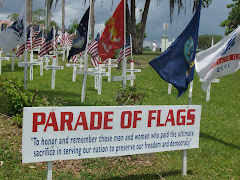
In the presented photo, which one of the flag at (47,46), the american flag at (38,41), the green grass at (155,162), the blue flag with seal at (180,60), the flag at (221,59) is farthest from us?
the american flag at (38,41)

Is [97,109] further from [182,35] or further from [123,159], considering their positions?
[182,35]

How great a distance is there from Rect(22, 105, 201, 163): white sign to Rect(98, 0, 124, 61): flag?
4.57 m

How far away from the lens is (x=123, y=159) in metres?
6.18

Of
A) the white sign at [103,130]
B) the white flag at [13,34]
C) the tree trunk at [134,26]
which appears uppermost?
the tree trunk at [134,26]

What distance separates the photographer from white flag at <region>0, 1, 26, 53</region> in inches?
416

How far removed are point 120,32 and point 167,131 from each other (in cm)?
481

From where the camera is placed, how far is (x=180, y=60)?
6.23m

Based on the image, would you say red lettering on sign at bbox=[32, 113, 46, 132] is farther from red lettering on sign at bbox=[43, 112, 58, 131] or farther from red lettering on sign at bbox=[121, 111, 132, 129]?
red lettering on sign at bbox=[121, 111, 132, 129]

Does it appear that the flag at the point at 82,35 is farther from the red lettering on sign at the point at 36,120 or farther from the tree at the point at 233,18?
the tree at the point at 233,18

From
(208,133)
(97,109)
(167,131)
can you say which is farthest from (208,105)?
(97,109)

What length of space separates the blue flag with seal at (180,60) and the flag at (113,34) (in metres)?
3.25

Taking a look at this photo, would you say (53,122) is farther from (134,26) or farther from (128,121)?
(134,26)

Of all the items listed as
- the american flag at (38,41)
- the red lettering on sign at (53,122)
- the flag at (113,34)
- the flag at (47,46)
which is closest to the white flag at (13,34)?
the flag at (113,34)

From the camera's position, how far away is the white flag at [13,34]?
34.7 ft
